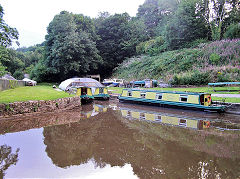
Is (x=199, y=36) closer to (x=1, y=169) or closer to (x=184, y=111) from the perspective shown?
(x=184, y=111)

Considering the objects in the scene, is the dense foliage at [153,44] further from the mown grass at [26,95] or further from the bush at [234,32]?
the mown grass at [26,95]

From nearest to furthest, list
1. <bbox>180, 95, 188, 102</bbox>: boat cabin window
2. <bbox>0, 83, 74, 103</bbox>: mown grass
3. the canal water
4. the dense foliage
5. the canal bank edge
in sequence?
the canal water < the canal bank edge < <bbox>0, 83, 74, 103</bbox>: mown grass < <bbox>180, 95, 188, 102</bbox>: boat cabin window < the dense foliage

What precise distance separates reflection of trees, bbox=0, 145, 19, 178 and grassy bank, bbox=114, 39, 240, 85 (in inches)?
658

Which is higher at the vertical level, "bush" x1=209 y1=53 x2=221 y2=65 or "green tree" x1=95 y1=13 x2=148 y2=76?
"green tree" x1=95 y1=13 x2=148 y2=76

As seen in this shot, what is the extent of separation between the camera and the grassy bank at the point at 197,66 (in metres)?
17.8

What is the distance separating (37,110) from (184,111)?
9.25m

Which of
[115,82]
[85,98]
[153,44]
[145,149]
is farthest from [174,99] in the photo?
[153,44]

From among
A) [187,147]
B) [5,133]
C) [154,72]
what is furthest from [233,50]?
[5,133]

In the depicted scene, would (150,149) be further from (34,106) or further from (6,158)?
(34,106)

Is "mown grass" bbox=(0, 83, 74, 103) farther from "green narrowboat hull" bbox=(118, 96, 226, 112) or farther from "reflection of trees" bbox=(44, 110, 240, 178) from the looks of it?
"green narrowboat hull" bbox=(118, 96, 226, 112)

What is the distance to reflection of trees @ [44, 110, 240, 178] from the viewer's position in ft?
14.1

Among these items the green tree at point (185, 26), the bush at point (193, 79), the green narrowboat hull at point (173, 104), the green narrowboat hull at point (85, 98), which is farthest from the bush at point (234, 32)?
the green narrowboat hull at point (85, 98)

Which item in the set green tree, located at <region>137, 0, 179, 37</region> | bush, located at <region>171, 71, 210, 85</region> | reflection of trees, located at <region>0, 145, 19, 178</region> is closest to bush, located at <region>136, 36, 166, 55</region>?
green tree, located at <region>137, 0, 179, 37</region>

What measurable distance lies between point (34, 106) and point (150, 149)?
7.70 meters
